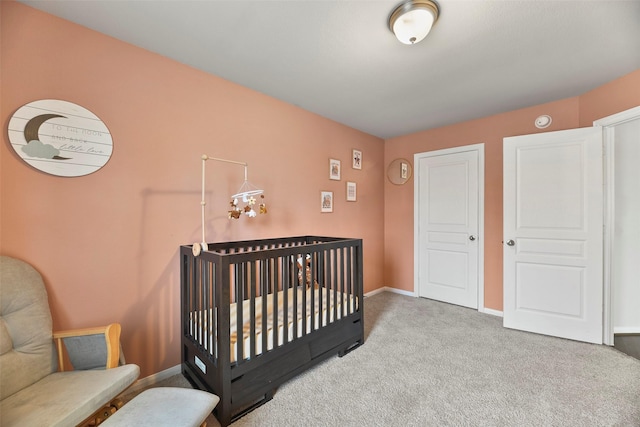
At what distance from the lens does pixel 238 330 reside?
1.52m

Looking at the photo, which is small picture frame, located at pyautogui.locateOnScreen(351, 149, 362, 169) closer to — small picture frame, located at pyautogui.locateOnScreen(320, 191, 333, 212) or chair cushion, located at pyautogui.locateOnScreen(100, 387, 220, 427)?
small picture frame, located at pyautogui.locateOnScreen(320, 191, 333, 212)

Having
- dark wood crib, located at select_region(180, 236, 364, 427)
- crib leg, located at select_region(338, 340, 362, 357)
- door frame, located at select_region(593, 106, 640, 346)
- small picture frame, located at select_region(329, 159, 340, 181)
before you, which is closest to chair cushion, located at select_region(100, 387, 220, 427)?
dark wood crib, located at select_region(180, 236, 364, 427)

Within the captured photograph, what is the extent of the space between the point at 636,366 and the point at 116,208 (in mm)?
3947

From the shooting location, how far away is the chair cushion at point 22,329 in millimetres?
1201


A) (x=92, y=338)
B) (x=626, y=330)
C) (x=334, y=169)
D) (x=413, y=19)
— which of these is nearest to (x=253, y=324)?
(x=92, y=338)

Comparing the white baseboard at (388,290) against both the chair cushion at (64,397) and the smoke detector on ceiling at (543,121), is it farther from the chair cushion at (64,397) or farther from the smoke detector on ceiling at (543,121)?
the chair cushion at (64,397)

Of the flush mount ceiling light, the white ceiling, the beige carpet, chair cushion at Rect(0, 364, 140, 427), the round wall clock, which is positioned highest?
the white ceiling

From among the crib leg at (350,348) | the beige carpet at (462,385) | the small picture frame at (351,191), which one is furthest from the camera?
the small picture frame at (351,191)

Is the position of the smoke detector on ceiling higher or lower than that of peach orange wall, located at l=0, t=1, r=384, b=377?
higher

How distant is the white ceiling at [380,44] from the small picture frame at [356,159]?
0.96 m

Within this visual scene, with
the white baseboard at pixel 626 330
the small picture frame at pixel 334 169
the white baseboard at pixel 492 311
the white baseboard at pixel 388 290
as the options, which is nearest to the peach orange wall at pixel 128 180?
the small picture frame at pixel 334 169

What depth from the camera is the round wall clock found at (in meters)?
1.42

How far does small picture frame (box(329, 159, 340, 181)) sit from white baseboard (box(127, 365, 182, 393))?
240 centimetres

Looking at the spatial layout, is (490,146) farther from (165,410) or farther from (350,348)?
(165,410)
